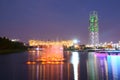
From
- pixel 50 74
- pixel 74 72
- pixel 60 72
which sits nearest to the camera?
pixel 50 74

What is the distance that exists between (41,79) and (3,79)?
3.35 m

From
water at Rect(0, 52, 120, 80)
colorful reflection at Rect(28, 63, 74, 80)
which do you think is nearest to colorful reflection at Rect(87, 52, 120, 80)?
water at Rect(0, 52, 120, 80)

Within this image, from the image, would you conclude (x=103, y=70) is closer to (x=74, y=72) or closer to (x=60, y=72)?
(x=74, y=72)

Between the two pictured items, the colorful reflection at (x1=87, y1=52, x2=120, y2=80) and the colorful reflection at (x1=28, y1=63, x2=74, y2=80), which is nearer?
the colorful reflection at (x1=28, y1=63, x2=74, y2=80)

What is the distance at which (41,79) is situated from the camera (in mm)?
26562

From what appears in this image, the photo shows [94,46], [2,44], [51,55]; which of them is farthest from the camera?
[94,46]

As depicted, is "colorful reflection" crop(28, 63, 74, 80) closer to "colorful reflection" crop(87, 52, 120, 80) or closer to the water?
the water

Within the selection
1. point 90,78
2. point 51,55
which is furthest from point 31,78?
point 51,55

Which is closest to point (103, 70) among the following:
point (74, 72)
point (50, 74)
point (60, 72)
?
point (74, 72)

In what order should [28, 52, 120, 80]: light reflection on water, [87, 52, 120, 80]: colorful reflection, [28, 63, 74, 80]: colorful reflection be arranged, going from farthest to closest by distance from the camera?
[87, 52, 120, 80]: colorful reflection < [28, 52, 120, 80]: light reflection on water < [28, 63, 74, 80]: colorful reflection

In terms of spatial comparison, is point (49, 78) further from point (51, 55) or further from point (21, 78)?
point (51, 55)

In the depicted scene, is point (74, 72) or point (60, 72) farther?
point (60, 72)

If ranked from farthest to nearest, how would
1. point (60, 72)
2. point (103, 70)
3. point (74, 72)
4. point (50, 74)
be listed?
point (103, 70) < point (60, 72) < point (74, 72) < point (50, 74)

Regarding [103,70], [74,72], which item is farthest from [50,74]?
[103,70]
